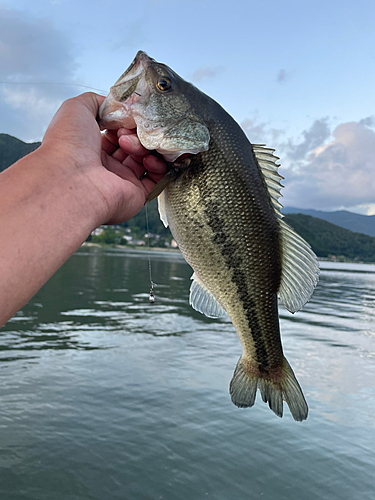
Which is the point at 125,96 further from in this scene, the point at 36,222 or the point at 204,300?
the point at 204,300

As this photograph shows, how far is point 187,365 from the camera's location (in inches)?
653

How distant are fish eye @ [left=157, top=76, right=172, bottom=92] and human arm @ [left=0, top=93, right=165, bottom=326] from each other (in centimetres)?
39

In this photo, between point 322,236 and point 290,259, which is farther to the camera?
point 322,236

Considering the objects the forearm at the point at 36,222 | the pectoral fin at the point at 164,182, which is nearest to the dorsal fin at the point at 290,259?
the pectoral fin at the point at 164,182

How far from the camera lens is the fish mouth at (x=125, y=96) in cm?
270

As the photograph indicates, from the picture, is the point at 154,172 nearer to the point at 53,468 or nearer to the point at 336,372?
the point at 53,468

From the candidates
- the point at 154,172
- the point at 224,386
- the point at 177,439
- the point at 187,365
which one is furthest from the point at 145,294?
the point at 154,172

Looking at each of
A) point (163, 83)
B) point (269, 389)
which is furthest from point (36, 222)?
point (269, 389)

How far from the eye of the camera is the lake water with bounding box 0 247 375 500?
894 centimetres

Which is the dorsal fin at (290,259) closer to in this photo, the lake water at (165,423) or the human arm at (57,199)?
the human arm at (57,199)

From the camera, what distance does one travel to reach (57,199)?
1939 mm

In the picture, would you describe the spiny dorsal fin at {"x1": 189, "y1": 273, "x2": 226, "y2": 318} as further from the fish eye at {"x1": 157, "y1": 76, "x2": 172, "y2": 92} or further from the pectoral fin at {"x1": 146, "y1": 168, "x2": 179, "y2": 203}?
the fish eye at {"x1": 157, "y1": 76, "x2": 172, "y2": 92}

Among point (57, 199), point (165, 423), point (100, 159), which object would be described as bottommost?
point (165, 423)

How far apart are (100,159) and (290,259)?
61.8 inches
